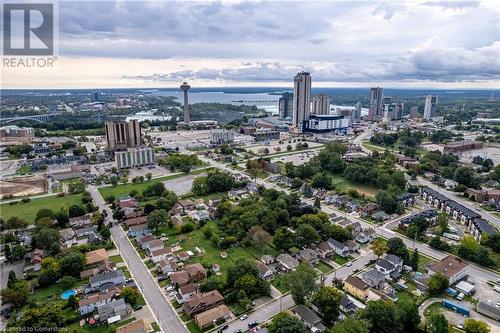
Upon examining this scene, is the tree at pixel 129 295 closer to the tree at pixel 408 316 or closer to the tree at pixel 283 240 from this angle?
the tree at pixel 283 240

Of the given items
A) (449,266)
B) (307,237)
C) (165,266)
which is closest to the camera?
(449,266)

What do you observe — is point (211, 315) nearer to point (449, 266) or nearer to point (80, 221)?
point (449, 266)

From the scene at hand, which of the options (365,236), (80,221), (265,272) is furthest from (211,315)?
(80,221)

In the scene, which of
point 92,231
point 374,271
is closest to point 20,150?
point 92,231

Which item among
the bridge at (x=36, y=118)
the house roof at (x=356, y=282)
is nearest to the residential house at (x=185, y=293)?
the house roof at (x=356, y=282)

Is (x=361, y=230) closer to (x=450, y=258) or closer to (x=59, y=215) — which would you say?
(x=450, y=258)

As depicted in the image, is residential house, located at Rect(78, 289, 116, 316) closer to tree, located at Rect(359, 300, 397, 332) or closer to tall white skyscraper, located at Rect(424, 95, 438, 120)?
tree, located at Rect(359, 300, 397, 332)

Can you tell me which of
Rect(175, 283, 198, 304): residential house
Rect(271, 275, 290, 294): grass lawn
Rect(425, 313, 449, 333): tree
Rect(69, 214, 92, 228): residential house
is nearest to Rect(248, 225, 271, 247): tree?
Rect(271, 275, 290, 294): grass lawn
